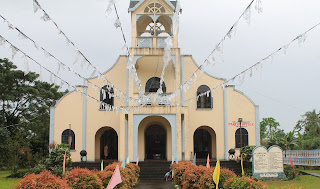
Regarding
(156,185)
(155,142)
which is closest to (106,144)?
(155,142)

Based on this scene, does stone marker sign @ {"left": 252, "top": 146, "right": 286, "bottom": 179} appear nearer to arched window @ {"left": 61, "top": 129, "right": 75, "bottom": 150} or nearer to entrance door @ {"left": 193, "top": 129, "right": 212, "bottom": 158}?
entrance door @ {"left": 193, "top": 129, "right": 212, "bottom": 158}

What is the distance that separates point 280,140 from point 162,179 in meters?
13.8

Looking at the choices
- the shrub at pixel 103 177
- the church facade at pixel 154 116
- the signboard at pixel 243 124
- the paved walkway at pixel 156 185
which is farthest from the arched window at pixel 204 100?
the shrub at pixel 103 177

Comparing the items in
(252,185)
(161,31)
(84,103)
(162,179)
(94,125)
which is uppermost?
(161,31)

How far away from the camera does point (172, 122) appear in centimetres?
2036

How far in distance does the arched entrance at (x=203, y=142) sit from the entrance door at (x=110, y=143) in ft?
→ 17.8

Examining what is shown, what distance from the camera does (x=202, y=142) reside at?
80.3ft

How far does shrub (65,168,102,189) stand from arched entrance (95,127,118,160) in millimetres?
14069

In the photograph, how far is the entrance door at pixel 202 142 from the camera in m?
24.3

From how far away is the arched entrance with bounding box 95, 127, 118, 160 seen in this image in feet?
78.0

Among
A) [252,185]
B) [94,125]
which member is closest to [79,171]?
[252,185]

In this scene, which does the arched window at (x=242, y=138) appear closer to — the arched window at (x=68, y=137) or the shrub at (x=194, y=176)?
the arched window at (x=68, y=137)

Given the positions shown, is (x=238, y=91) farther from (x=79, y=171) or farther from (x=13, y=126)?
(x=13, y=126)

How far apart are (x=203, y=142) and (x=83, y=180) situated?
1574 centimetres
